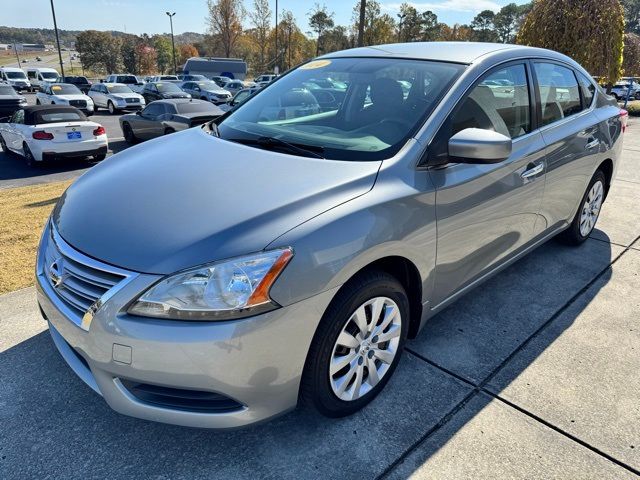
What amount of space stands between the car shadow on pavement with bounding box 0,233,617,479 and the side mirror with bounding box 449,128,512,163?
4.01 ft

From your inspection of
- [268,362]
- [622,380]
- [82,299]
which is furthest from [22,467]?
[622,380]

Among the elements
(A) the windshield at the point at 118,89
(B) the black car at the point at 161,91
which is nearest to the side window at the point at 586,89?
(B) the black car at the point at 161,91

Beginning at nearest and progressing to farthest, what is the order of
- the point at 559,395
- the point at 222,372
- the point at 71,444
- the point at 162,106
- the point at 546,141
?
the point at 222,372
the point at 71,444
the point at 559,395
the point at 546,141
the point at 162,106

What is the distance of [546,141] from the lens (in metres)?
3.24

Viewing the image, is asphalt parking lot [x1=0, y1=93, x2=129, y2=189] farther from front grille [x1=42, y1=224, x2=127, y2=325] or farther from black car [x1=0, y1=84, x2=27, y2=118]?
front grille [x1=42, y1=224, x2=127, y2=325]

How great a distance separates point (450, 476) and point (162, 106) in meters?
13.1

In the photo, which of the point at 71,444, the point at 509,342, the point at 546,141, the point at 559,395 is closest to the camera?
the point at 71,444

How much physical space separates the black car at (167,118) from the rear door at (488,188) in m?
10.2

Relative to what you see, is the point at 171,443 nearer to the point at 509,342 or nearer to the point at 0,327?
the point at 0,327

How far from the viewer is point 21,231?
16.4 feet

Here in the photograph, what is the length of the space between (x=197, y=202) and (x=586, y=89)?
3624 mm

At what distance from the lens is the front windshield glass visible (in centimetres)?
251

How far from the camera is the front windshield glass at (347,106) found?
251cm

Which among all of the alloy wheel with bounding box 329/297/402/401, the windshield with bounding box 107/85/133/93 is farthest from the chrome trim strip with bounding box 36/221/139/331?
the windshield with bounding box 107/85/133/93
